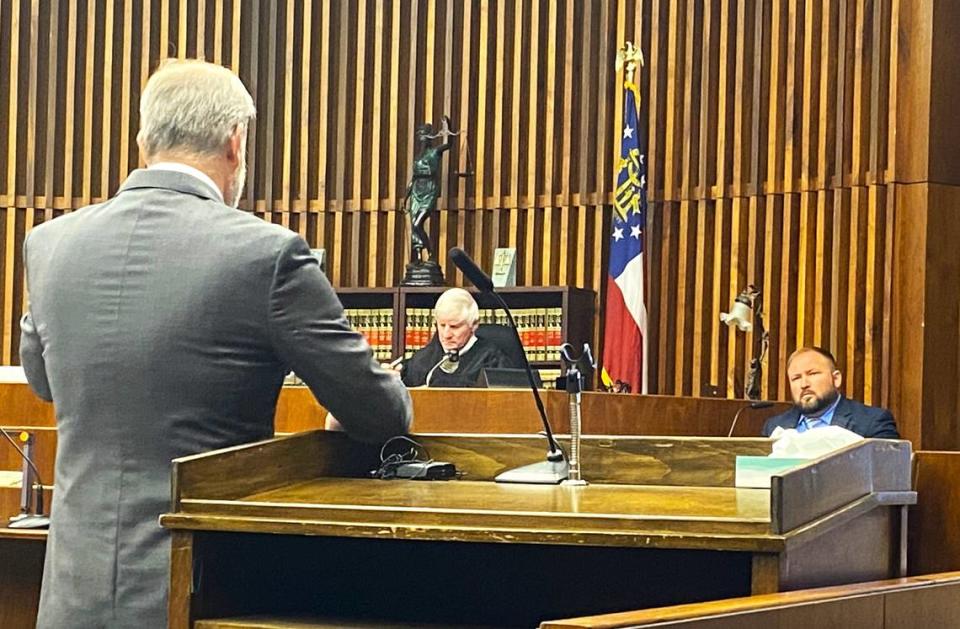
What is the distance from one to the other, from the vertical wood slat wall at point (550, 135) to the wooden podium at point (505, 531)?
542cm

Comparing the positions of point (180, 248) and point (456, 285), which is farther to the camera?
point (456, 285)

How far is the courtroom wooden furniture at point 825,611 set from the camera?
188 cm

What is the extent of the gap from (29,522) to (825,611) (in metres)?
2.69

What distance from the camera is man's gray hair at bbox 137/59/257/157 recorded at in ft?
8.34

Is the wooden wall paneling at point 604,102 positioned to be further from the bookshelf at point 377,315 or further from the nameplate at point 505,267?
the bookshelf at point 377,315

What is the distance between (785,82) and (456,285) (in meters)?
2.19

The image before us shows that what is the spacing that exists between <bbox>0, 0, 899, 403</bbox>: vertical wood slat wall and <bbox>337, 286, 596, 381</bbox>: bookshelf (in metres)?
0.41

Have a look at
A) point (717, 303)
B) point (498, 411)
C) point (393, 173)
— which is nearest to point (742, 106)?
point (717, 303)

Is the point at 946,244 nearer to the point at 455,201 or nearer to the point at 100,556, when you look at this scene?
the point at 455,201

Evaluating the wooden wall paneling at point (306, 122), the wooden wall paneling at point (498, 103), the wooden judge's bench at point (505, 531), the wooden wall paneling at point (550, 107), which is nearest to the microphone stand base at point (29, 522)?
the wooden judge's bench at point (505, 531)

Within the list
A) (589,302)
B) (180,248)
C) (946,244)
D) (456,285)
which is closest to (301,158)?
(456,285)

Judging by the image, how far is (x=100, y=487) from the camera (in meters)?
2.44

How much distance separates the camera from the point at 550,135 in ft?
31.4

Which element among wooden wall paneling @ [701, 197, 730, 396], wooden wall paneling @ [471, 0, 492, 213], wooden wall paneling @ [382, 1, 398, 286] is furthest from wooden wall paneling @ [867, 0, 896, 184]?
wooden wall paneling @ [382, 1, 398, 286]
